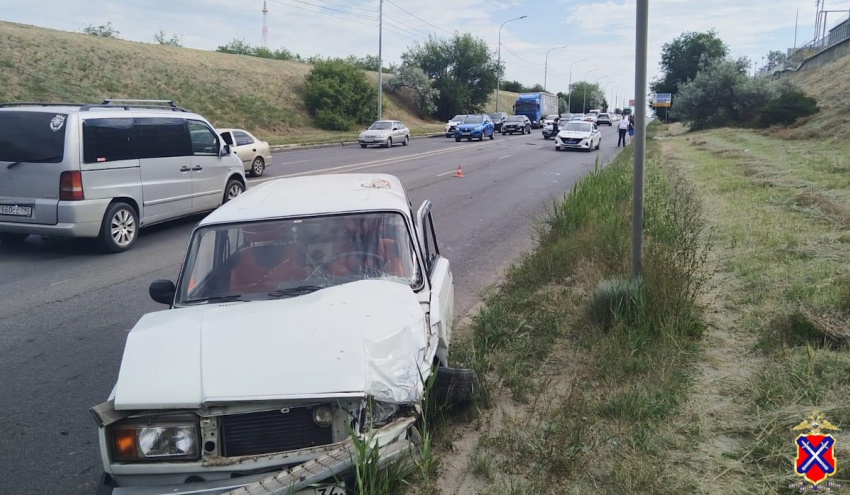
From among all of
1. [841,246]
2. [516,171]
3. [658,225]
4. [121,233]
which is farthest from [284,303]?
[516,171]

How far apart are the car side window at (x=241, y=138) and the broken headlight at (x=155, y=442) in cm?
1749

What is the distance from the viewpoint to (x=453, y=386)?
3.95m

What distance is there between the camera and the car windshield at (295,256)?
4090mm

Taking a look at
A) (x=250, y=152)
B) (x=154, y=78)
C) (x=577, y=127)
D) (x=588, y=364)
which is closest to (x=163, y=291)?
(x=588, y=364)

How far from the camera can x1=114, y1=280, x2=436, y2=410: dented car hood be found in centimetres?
289

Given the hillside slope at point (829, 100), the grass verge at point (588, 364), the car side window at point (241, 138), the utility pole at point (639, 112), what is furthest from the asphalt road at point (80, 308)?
the hillside slope at point (829, 100)

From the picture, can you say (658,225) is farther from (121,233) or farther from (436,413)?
(121,233)

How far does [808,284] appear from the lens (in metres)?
6.01

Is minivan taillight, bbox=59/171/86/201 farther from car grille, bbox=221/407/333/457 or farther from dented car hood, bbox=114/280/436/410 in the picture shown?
car grille, bbox=221/407/333/457

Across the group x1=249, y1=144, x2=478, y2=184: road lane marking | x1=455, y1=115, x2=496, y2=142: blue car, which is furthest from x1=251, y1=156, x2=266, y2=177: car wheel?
x1=455, y1=115, x2=496, y2=142: blue car

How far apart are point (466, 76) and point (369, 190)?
258ft

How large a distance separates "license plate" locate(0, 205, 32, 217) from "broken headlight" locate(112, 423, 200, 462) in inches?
300

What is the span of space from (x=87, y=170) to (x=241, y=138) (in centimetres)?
1085

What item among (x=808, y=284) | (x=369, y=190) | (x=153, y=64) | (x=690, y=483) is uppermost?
(x=153, y=64)
